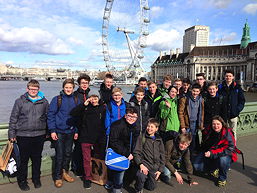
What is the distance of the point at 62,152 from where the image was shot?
323 centimetres

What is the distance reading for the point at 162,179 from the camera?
3295 millimetres

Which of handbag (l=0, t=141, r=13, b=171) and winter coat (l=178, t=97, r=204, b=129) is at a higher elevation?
winter coat (l=178, t=97, r=204, b=129)

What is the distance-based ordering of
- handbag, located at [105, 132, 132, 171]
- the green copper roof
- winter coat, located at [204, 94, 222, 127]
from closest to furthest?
handbag, located at [105, 132, 132, 171], winter coat, located at [204, 94, 222, 127], the green copper roof

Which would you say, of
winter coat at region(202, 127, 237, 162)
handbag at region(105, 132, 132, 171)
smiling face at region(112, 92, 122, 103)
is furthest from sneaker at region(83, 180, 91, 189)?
winter coat at region(202, 127, 237, 162)

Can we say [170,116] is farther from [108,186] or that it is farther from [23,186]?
[23,186]

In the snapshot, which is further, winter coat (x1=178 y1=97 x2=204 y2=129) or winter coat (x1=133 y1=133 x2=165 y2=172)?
winter coat (x1=178 y1=97 x2=204 y2=129)

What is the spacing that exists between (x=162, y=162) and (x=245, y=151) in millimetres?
2217

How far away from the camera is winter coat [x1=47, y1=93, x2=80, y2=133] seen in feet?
10.1

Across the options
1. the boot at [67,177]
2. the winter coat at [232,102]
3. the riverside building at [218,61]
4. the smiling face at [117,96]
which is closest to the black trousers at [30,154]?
the boot at [67,177]

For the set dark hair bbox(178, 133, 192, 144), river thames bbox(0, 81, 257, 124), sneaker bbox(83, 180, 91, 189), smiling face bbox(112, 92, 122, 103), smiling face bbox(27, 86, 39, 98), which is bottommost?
river thames bbox(0, 81, 257, 124)

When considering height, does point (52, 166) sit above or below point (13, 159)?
below

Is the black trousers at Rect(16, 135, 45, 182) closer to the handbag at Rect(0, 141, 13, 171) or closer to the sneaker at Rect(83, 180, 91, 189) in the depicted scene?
the handbag at Rect(0, 141, 13, 171)

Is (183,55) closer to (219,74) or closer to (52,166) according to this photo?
(219,74)

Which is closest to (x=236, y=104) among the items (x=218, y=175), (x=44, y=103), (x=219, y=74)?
(x=218, y=175)
